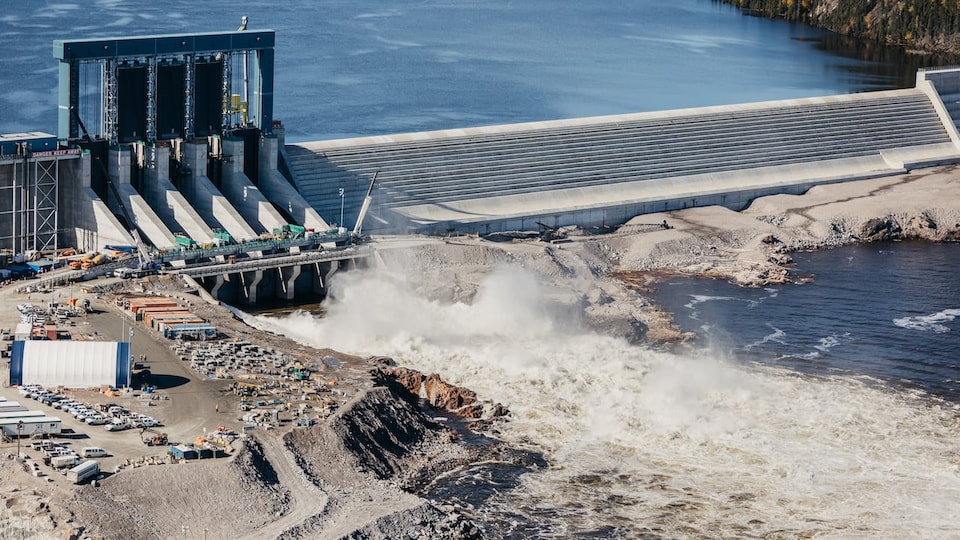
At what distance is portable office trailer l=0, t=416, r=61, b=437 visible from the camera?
6625 centimetres

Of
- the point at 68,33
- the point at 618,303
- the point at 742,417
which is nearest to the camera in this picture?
the point at 742,417

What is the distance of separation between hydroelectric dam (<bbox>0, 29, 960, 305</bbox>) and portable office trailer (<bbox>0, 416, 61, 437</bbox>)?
24.1m

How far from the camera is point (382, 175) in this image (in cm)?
10744

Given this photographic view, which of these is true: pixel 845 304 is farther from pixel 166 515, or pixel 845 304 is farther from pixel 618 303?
pixel 166 515

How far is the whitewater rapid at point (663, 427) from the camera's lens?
2672 inches

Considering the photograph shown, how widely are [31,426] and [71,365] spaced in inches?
262

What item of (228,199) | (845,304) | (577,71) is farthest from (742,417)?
(577,71)

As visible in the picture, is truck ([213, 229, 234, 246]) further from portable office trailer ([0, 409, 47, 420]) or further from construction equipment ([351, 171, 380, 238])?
portable office trailer ([0, 409, 47, 420])

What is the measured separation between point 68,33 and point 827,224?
87.4 metres

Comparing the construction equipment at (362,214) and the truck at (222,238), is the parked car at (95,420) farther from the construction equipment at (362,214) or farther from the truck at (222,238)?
the construction equipment at (362,214)

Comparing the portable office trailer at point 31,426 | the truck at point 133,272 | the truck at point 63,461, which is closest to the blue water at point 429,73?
the truck at point 133,272

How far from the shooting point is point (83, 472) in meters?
62.1

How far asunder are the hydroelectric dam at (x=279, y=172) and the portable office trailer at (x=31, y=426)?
79.1 ft

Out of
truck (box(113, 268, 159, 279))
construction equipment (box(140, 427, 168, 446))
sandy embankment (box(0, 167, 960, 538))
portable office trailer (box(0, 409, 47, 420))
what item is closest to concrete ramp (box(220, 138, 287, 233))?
sandy embankment (box(0, 167, 960, 538))
